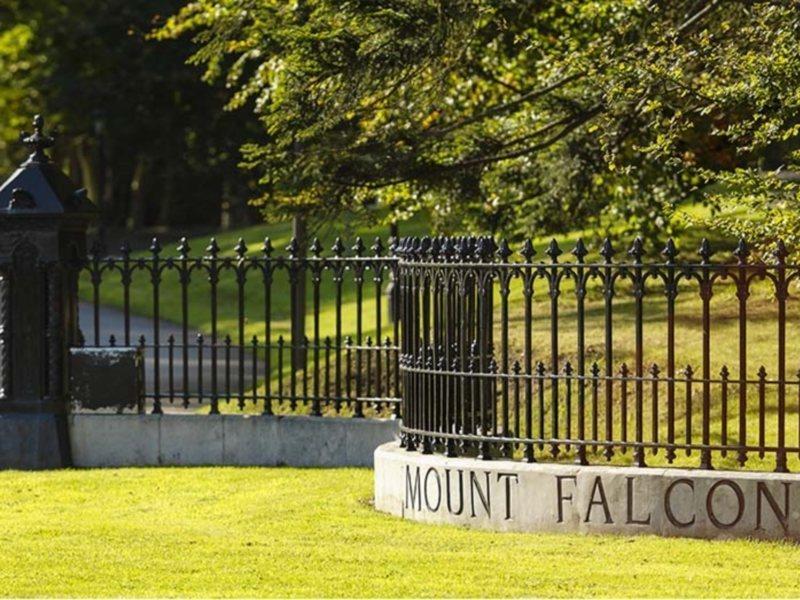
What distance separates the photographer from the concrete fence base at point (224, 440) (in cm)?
1518

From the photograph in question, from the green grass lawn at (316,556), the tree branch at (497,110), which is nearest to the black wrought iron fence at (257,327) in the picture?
the tree branch at (497,110)

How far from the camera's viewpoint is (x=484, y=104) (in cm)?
2256

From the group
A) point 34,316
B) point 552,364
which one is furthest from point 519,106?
point 552,364

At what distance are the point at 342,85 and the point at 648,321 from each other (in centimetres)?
484

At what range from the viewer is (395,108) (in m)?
19.4

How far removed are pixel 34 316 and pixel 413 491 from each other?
189 inches

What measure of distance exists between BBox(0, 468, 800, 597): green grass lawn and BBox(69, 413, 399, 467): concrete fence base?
6.16 feet

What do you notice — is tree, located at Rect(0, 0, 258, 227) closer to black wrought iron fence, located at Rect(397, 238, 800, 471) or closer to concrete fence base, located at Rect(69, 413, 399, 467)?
concrete fence base, located at Rect(69, 413, 399, 467)

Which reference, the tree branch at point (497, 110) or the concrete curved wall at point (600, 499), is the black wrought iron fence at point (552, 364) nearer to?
the concrete curved wall at point (600, 499)

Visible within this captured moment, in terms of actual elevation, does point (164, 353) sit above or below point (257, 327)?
below

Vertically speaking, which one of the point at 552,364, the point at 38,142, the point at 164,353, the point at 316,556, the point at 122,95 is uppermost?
the point at 122,95

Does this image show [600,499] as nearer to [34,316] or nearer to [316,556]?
[316,556]

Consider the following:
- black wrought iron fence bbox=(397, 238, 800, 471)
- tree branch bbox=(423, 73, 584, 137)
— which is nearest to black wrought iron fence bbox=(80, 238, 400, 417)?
tree branch bbox=(423, 73, 584, 137)

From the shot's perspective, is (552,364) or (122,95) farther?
(122,95)
